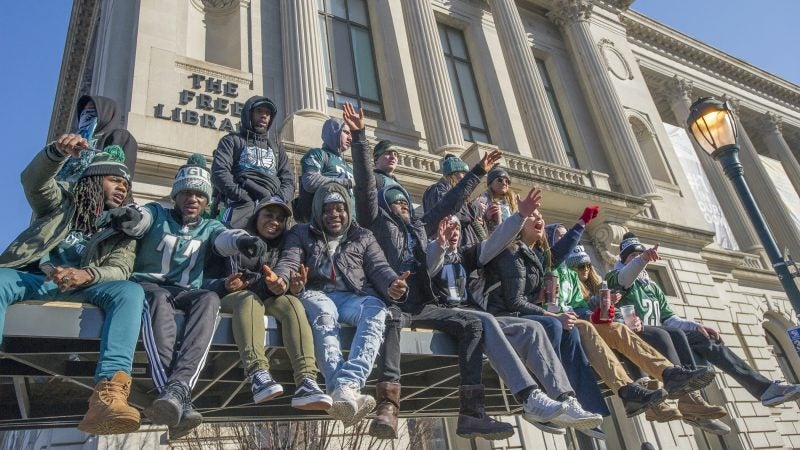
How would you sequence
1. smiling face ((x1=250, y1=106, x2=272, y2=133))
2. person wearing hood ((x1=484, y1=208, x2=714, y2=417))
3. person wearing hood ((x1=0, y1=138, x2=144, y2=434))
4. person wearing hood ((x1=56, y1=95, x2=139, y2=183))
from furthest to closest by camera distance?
smiling face ((x1=250, y1=106, x2=272, y2=133)), person wearing hood ((x1=56, y1=95, x2=139, y2=183)), person wearing hood ((x1=484, y1=208, x2=714, y2=417)), person wearing hood ((x1=0, y1=138, x2=144, y2=434))

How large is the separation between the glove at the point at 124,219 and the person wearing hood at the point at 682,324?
529 cm

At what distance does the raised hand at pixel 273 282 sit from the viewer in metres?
4.59

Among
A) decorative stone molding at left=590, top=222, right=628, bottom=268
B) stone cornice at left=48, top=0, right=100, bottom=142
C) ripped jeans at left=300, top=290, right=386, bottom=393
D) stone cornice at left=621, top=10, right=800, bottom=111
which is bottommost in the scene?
ripped jeans at left=300, top=290, right=386, bottom=393

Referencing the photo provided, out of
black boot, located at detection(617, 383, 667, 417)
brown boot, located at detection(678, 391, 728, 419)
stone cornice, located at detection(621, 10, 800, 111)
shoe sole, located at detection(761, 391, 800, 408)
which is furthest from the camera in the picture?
stone cornice, located at detection(621, 10, 800, 111)

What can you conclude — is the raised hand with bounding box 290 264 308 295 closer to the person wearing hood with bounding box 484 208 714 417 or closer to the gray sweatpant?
the gray sweatpant

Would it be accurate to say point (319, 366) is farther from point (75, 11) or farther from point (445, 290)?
point (75, 11)

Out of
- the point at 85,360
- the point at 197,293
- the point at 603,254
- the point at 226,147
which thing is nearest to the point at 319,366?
the point at 197,293

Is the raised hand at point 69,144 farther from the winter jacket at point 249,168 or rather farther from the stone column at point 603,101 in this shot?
the stone column at point 603,101

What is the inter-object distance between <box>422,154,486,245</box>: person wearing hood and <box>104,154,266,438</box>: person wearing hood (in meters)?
2.45

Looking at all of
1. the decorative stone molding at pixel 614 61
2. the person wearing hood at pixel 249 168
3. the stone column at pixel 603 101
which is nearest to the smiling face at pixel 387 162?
the person wearing hood at pixel 249 168

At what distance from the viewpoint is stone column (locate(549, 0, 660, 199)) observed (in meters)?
20.5

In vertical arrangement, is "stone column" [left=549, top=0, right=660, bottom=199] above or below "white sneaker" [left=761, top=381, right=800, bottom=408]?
above

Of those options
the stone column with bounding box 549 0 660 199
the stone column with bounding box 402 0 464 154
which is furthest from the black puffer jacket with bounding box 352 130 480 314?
the stone column with bounding box 549 0 660 199

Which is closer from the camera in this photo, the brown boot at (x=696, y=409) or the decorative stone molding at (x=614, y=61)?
the brown boot at (x=696, y=409)
